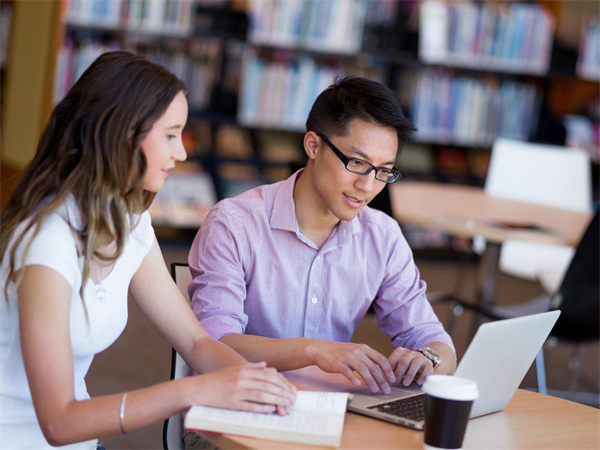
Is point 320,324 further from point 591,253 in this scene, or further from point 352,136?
point 591,253

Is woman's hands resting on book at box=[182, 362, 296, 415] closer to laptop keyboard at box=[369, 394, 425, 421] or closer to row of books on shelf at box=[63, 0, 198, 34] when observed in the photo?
laptop keyboard at box=[369, 394, 425, 421]

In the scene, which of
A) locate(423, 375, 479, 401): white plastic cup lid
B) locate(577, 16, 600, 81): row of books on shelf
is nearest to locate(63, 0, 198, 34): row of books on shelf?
locate(577, 16, 600, 81): row of books on shelf

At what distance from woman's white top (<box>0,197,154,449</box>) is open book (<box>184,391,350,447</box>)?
265 millimetres

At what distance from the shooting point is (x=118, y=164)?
4.31 feet

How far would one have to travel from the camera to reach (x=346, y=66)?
213 inches

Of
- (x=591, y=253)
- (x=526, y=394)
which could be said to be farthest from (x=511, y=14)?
(x=526, y=394)

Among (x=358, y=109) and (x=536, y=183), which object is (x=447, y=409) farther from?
(x=536, y=183)

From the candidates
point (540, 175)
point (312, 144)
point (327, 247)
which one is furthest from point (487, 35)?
point (327, 247)

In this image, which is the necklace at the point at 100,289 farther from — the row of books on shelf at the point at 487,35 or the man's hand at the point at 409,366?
the row of books on shelf at the point at 487,35

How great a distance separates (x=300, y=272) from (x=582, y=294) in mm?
1448

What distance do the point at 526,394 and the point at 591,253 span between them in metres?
Answer: 1.44

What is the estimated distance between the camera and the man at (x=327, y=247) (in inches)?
71.1

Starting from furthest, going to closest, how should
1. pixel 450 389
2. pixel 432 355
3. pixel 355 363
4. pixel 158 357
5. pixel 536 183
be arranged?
pixel 536 183 → pixel 158 357 → pixel 432 355 → pixel 355 363 → pixel 450 389

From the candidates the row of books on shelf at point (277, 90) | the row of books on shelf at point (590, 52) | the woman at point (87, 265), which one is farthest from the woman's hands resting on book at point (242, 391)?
the row of books on shelf at point (590, 52)
